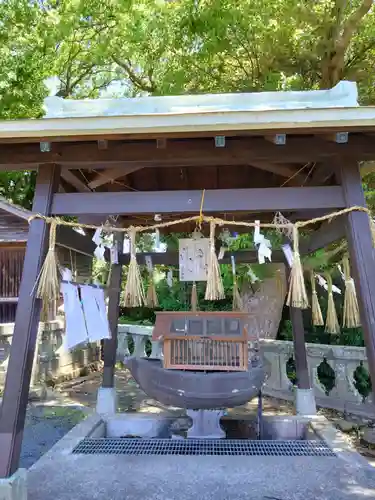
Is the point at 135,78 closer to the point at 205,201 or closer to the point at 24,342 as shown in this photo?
the point at 205,201

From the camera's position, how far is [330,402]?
7.74 metres

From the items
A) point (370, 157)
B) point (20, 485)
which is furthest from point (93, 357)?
point (370, 157)

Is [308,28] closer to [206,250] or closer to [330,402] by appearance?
[206,250]

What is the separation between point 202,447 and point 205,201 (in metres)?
3.13

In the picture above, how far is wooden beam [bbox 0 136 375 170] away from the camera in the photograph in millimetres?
4039

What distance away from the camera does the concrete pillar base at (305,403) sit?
6.47m

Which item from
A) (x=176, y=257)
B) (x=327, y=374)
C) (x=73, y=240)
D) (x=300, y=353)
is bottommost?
(x=327, y=374)

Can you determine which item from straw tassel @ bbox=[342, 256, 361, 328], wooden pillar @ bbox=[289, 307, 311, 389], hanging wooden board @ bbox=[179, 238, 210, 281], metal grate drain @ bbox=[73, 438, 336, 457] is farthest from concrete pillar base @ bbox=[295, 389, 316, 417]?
hanging wooden board @ bbox=[179, 238, 210, 281]

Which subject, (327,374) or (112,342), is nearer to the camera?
(112,342)

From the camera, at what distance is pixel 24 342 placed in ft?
11.9

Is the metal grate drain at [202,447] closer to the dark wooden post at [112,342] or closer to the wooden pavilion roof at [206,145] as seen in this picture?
the dark wooden post at [112,342]

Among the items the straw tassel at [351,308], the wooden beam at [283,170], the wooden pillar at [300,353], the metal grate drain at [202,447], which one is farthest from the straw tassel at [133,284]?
the wooden pillar at [300,353]

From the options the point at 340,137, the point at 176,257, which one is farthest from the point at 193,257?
the point at 340,137

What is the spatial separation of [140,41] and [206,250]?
17.5 feet
